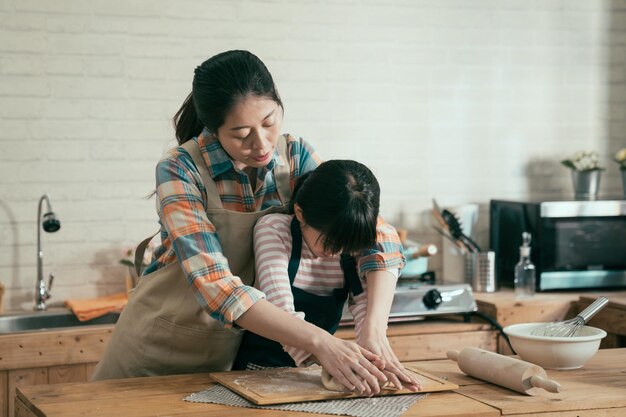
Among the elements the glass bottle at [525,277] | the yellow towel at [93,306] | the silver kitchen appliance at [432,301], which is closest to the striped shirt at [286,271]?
the silver kitchen appliance at [432,301]

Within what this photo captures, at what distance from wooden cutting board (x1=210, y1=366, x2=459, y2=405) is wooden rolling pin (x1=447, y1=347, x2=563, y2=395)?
0.37ft

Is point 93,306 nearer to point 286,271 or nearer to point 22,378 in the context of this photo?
point 22,378

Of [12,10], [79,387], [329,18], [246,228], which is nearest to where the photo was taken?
[79,387]

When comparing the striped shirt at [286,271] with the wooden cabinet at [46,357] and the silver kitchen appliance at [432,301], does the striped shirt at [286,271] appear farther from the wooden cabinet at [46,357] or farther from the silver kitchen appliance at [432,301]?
the silver kitchen appliance at [432,301]

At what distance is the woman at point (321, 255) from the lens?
7.22 feet

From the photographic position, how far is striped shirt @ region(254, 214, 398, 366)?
7.34ft

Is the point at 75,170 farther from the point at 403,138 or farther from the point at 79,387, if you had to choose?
the point at 79,387

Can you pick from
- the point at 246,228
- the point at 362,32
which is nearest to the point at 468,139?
the point at 362,32

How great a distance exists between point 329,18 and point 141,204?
127 cm

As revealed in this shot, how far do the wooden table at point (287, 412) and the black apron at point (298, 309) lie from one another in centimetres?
18

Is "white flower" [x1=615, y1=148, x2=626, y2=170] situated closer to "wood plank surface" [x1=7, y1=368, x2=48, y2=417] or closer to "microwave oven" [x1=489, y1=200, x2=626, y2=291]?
"microwave oven" [x1=489, y1=200, x2=626, y2=291]

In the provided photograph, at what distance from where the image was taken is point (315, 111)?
14.7ft

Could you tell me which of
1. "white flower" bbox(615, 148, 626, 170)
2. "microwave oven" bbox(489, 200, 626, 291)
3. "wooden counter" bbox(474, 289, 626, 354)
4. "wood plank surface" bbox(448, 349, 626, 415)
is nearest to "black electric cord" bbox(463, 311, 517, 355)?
"wooden counter" bbox(474, 289, 626, 354)

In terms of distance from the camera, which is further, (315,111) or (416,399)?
(315,111)
